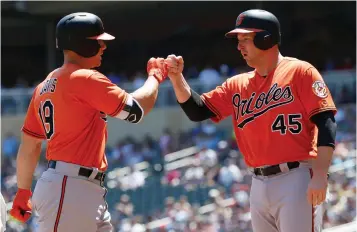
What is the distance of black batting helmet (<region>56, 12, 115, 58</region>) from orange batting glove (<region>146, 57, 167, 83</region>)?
377 millimetres

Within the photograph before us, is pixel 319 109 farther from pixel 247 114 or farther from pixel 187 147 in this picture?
pixel 187 147

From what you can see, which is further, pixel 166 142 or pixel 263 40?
pixel 166 142

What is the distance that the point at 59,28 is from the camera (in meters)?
3.90

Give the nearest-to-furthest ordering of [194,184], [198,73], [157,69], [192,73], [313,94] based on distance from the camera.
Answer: [313,94] → [157,69] → [194,184] → [192,73] → [198,73]

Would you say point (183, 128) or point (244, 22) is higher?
point (244, 22)

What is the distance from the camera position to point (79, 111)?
3795 millimetres

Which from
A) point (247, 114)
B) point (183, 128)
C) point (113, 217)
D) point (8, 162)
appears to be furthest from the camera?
point (183, 128)

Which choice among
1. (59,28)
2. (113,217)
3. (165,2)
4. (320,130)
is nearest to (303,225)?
(320,130)

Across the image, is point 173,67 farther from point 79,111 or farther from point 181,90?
point 79,111

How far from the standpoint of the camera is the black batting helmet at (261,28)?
3.97 m

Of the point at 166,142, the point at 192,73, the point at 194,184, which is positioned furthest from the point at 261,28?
the point at 192,73

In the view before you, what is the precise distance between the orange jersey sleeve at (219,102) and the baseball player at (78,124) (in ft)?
1.53

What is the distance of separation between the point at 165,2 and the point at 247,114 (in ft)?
48.7

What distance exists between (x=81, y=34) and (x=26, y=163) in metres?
0.75
